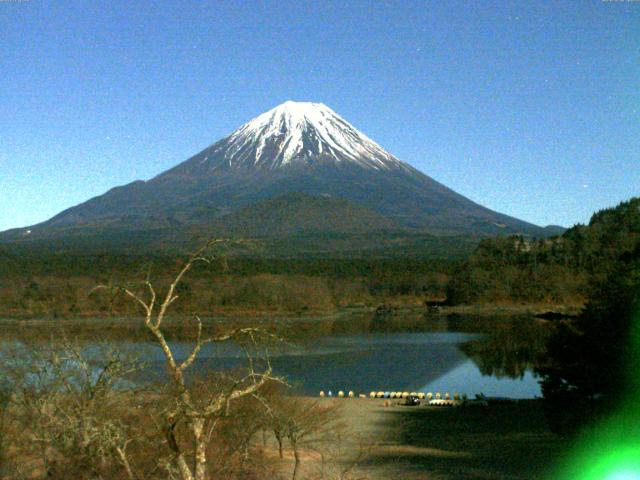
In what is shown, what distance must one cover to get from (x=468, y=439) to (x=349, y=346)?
23.7m

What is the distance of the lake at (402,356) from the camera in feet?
100

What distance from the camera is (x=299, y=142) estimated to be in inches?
7195

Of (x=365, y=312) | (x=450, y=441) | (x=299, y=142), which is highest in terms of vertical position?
(x=299, y=142)

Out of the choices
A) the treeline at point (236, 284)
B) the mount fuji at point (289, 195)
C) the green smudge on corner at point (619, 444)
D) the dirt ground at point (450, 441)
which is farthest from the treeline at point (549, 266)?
the green smudge on corner at point (619, 444)

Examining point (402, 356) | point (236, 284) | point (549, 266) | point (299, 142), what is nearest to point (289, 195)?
point (299, 142)

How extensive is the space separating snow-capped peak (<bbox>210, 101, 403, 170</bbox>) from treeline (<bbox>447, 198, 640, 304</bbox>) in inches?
3971

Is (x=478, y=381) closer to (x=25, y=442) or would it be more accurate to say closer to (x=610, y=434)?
(x=610, y=434)

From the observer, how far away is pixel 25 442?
1345 cm

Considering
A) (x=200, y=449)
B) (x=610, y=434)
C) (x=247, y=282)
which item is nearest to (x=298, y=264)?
(x=247, y=282)

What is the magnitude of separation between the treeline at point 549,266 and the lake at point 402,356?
14.7m

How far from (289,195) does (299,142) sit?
39.3m

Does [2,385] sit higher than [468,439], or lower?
higher

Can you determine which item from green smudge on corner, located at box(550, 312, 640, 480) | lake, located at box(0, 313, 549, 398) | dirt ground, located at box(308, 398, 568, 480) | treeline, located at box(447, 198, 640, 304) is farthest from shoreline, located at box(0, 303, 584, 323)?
green smudge on corner, located at box(550, 312, 640, 480)

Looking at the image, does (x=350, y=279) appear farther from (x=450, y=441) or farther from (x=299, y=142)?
(x=299, y=142)
